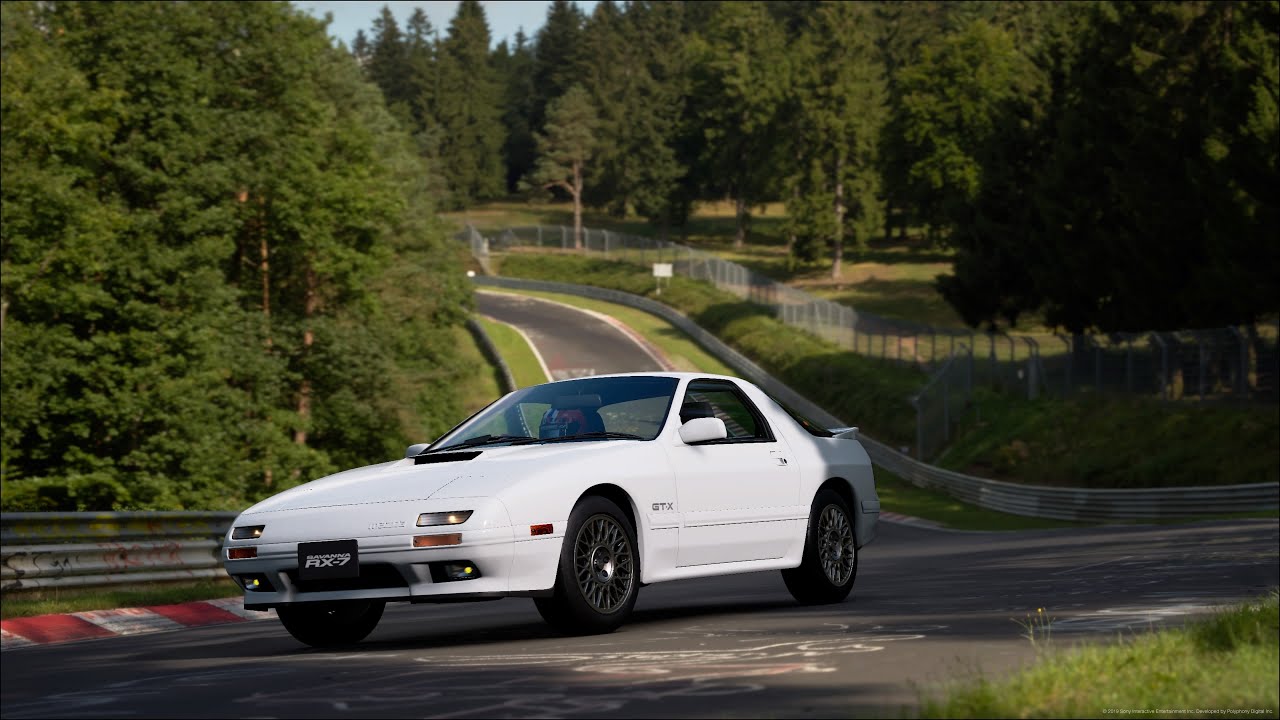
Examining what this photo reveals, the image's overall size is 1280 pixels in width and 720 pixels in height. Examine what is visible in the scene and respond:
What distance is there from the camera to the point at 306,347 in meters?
49.2

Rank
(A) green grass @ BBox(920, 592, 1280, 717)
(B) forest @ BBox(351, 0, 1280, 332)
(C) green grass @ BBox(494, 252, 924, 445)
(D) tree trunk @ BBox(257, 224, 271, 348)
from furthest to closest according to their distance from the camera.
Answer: (C) green grass @ BBox(494, 252, 924, 445) → (D) tree trunk @ BBox(257, 224, 271, 348) → (B) forest @ BBox(351, 0, 1280, 332) → (A) green grass @ BBox(920, 592, 1280, 717)

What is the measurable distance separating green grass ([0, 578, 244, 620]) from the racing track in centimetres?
238

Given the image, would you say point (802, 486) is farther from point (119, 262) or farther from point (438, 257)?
point (438, 257)

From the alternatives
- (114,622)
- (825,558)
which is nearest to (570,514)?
(825,558)

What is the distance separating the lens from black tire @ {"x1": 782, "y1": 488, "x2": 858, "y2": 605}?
12.2 m

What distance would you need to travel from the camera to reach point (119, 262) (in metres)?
40.1

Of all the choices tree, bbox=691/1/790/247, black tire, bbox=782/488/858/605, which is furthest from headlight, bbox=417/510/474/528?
tree, bbox=691/1/790/247

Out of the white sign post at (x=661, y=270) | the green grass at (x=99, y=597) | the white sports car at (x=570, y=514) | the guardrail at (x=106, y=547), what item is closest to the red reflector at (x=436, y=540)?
the white sports car at (x=570, y=514)

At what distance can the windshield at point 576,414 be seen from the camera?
441 inches

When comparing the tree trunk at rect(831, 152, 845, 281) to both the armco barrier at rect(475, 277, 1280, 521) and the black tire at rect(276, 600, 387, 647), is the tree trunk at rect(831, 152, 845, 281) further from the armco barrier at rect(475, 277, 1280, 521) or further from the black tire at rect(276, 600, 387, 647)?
the black tire at rect(276, 600, 387, 647)

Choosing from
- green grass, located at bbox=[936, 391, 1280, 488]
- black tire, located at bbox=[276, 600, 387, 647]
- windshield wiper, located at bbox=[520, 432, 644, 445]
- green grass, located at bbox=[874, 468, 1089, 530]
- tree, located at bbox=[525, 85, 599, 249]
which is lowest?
green grass, located at bbox=[874, 468, 1089, 530]

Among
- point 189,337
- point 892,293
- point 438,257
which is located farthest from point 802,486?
point 892,293

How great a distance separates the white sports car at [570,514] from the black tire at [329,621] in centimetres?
1

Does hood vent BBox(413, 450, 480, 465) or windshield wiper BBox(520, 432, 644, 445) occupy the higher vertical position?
windshield wiper BBox(520, 432, 644, 445)
